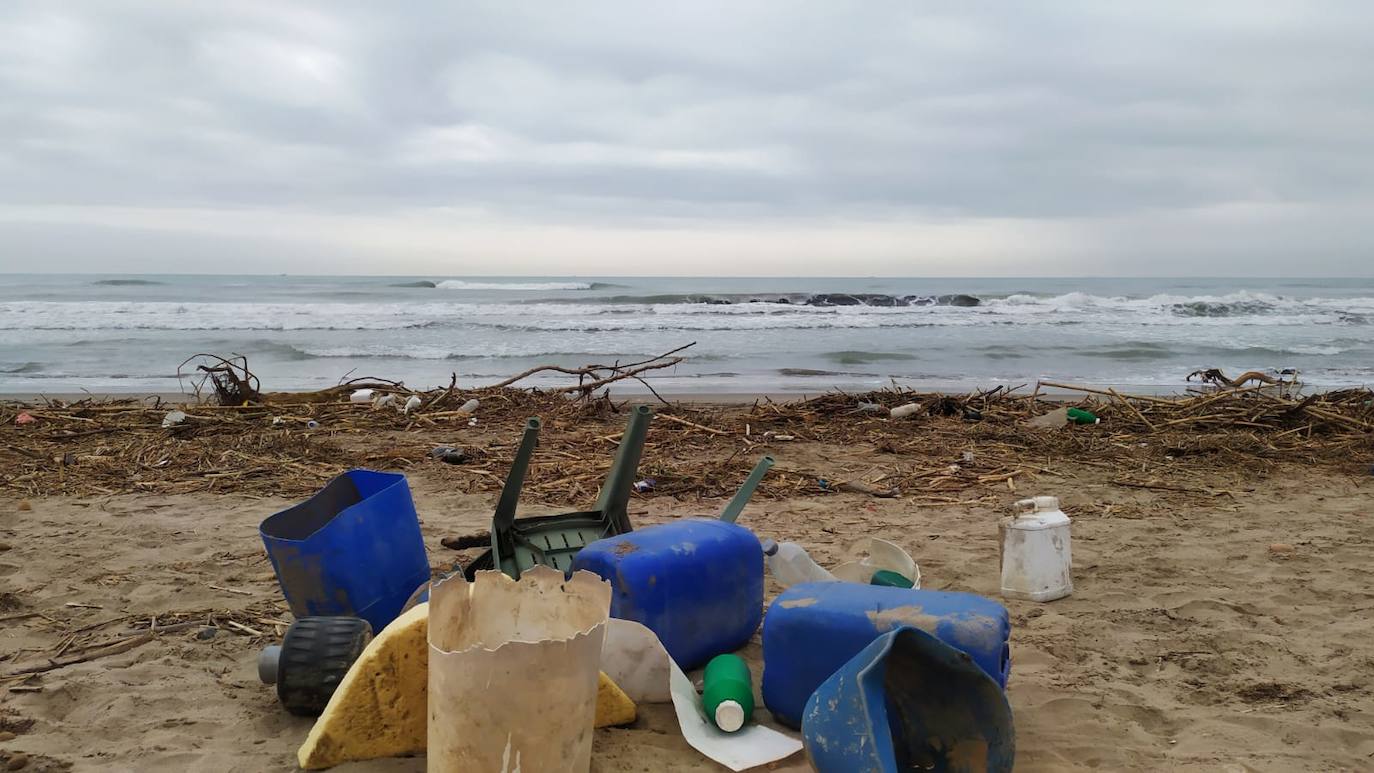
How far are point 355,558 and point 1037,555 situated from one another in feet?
8.59

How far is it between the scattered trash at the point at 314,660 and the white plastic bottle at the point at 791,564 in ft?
5.40

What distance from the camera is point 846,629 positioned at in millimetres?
2484

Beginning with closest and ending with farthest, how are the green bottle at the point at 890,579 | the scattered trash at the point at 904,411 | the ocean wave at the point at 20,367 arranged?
the green bottle at the point at 890,579 < the scattered trash at the point at 904,411 < the ocean wave at the point at 20,367

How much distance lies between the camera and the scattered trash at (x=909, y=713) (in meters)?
2.02

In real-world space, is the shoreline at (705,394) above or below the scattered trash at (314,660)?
below

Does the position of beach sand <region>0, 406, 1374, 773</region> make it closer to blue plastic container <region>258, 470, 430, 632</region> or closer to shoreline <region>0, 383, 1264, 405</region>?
blue plastic container <region>258, 470, 430, 632</region>

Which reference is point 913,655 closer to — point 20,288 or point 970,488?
point 970,488

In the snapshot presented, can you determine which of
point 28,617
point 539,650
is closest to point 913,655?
point 539,650

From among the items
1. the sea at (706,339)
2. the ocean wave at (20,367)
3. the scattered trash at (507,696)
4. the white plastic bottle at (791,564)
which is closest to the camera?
the scattered trash at (507,696)

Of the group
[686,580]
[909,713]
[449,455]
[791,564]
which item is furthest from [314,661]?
[449,455]

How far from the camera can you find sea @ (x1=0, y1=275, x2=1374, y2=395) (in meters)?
13.1

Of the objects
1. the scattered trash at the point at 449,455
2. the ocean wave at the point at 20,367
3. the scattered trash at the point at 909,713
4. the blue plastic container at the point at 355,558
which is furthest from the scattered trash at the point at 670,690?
the ocean wave at the point at 20,367

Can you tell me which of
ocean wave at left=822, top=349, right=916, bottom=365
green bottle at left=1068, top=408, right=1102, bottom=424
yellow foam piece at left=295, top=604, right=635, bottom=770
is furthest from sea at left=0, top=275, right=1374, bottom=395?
yellow foam piece at left=295, top=604, right=635, bottom=770

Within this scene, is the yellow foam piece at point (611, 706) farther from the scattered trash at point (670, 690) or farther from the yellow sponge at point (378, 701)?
the yellow sponge at point (378, 701)
